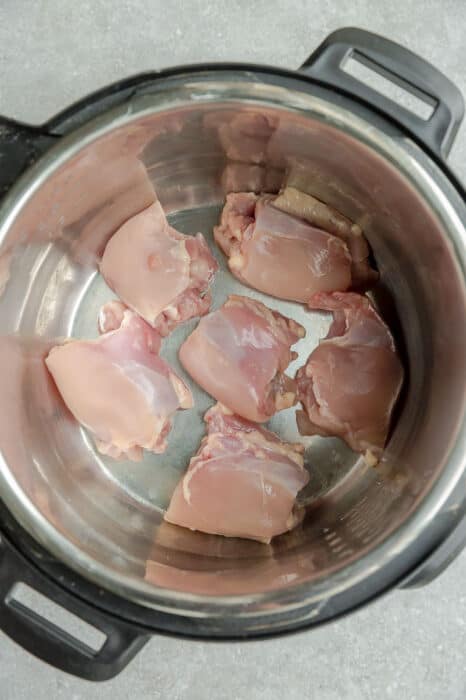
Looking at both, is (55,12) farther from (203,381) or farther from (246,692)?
(246,692)

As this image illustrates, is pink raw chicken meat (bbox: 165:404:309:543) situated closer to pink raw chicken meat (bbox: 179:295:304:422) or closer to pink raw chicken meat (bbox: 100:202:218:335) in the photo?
pink raw chicken meat (bbox: 179:295:304:422)

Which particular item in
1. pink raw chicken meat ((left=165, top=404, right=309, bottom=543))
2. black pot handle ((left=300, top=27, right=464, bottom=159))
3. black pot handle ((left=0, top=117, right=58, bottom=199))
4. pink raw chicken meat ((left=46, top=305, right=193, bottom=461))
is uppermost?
black pot handle ((left=300, top=27, right=464, bottom=159))

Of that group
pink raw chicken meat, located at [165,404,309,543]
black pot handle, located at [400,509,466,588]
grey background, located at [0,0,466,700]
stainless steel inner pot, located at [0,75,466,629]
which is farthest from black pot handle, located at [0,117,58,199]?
black pot handle, located at [400,509,466,588]

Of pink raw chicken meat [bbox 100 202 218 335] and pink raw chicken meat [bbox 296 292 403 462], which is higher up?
pink raw chicken meat [bbox 100 202 218 335]

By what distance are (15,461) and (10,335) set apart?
0.54ft

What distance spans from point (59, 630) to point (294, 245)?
55 centimetres

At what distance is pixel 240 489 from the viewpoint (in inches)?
35.8

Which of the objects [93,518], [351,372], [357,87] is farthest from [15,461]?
[357,87]

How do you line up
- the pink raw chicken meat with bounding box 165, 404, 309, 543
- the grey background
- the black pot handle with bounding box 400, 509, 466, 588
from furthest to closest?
1. the grey background
2. the pink raw chicken meat with bounding box 165, 404, 309, 543
3. the black pot handle with bounding box 400, 509, 466, 588

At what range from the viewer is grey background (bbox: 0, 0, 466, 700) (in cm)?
100

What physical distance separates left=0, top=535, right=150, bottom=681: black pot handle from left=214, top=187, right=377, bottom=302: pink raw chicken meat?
0.47 m

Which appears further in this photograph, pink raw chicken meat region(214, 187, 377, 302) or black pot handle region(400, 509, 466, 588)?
pink raw chicken meat region(214, 187, 377, 302)

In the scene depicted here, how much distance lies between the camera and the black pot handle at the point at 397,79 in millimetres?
722

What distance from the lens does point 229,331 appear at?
966 millimetres
